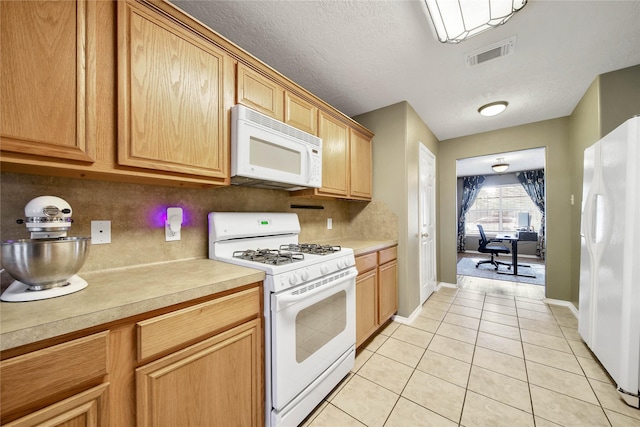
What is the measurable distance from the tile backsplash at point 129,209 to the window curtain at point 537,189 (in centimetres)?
737

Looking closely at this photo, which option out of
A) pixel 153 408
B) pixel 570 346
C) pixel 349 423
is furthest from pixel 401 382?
pixel 570 346

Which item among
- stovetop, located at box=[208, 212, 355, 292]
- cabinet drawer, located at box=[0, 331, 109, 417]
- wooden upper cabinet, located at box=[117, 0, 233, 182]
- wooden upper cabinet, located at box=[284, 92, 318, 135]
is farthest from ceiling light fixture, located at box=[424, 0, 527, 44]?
cabinet drawer, located at box=[0, 331, 109, 417]

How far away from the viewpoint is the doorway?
5.30 meters

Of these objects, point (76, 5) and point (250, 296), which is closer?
point (76, 5)

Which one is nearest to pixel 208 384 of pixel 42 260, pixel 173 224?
pixel 42 260

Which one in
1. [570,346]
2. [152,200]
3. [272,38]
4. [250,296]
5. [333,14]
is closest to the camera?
[250,296]

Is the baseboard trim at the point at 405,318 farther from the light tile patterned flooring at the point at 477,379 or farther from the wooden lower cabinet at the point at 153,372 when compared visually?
the wooden lower cabinet at the point at 153,372

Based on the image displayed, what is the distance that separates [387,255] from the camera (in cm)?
241

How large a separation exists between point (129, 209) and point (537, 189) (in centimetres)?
830

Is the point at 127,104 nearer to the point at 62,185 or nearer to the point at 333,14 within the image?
the point at 62,185

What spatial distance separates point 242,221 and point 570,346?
9.81 ft

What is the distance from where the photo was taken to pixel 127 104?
1008 millimetres

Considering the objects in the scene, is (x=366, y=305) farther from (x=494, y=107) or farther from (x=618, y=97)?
(x=618, y=97)

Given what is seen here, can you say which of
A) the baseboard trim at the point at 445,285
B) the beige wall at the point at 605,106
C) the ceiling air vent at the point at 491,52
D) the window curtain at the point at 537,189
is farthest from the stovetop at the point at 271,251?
the window curtain at the point at 537,189
